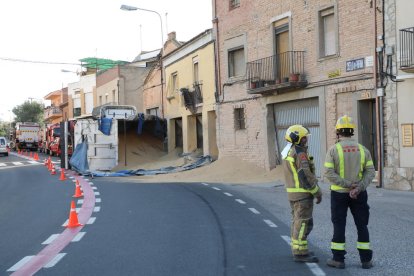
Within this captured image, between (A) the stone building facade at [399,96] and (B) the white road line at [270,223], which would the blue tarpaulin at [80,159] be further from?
(B) the white road line at [270,223]

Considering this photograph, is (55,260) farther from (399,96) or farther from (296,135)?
(399,96)

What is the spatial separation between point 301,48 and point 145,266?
1423cm

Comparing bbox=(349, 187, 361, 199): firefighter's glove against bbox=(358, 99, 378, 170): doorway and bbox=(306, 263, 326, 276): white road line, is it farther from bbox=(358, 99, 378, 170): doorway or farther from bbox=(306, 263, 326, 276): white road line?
bbox=(358, 99, 378, 170): doorway

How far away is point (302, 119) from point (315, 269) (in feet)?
46.2

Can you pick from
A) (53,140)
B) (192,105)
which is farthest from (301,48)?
(53,140)

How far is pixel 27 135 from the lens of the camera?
59.4 meters

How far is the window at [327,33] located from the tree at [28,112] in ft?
275

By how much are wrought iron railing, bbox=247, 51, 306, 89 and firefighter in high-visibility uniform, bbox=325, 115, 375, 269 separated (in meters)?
12.8

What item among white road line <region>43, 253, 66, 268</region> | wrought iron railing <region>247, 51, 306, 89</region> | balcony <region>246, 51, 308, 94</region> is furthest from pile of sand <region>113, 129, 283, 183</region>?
white road line <region>43, 253, 66, 268</region>

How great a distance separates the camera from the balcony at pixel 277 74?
62.6 feet

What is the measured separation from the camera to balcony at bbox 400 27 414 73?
48.6 ft

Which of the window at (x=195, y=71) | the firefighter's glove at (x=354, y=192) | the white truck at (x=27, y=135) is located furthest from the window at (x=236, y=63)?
the white truck at (x=27, y=135)

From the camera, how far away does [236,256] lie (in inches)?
277

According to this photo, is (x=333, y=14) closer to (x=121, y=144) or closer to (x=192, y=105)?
(x=192, y=105)
